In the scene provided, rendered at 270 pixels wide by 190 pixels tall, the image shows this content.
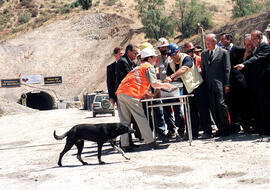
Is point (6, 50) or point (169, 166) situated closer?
point (169, 166)

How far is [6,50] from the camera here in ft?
253

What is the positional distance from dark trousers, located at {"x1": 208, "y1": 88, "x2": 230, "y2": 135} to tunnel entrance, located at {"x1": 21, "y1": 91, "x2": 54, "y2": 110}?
6321 centimetres

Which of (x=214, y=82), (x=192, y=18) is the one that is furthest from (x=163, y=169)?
(x=192, y=18)

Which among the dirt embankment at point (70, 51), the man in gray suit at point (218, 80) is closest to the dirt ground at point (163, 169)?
the man in gray suit at point (218, 80)

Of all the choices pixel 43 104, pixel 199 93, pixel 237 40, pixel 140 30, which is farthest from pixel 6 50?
pixel 199 93

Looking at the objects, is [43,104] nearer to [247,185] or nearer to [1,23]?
[1,23]

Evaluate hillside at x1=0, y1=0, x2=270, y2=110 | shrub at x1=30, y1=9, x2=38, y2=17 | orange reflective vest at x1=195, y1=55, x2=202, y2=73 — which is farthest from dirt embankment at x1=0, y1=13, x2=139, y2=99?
orange reflective vest at x1=195, y1=55, x2=202, y2=73

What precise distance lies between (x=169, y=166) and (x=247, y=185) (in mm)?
1784

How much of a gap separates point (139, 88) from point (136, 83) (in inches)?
4.8

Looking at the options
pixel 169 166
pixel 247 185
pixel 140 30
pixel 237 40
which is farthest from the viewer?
pixel 140 30

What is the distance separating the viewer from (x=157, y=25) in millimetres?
66000

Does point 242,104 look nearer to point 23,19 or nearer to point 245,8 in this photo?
point 245,8

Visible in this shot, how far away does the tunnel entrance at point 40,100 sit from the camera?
2825 inches

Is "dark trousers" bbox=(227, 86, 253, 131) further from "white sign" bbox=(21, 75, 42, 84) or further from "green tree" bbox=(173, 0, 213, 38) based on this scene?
"white sign" bbox=(21, 75, 42, 84)
